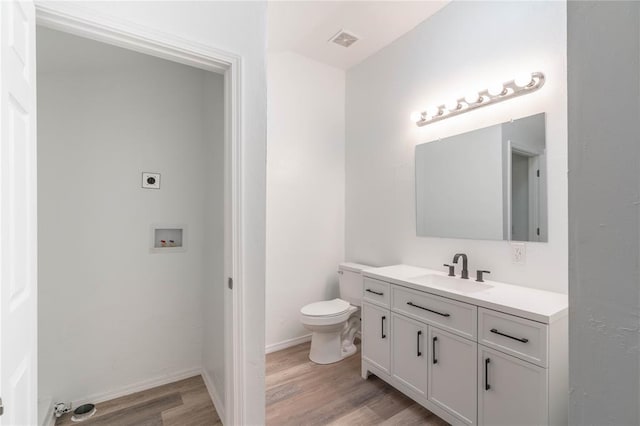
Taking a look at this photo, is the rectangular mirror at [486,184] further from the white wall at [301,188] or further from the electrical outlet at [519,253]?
the white wall at [301,188]

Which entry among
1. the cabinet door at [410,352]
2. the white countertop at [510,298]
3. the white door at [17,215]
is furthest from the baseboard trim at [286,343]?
the white door at [17,215]

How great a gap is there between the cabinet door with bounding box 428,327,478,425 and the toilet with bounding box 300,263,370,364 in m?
0.87

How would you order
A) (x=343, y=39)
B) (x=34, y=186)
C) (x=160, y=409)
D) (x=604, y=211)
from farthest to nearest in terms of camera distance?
1. (x=343, y=39)
2. (x=160, y=409)
3. (x=34, y=186)
4. (x=604, y=211)

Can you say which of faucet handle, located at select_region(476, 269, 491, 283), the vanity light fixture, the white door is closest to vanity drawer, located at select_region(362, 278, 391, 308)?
faucet handle, located at select_region(476, 269, 491, 283)

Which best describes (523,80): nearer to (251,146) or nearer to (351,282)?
(251,146)

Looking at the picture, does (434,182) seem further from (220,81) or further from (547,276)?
(220,81)

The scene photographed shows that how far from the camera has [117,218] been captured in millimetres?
2158

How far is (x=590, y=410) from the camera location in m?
0.39

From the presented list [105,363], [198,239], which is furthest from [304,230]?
[105,363]

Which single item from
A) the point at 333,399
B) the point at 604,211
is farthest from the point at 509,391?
the point at 604,211

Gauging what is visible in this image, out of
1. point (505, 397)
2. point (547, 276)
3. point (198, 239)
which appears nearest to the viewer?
point (505, 397)

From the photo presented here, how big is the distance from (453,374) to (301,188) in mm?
1981

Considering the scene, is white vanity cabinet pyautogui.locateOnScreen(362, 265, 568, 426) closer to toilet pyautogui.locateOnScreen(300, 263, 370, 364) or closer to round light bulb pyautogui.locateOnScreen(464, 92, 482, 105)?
toilet pyautogui.locateOnScreen(300, 263, 370, 364)

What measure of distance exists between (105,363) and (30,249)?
1545mm
